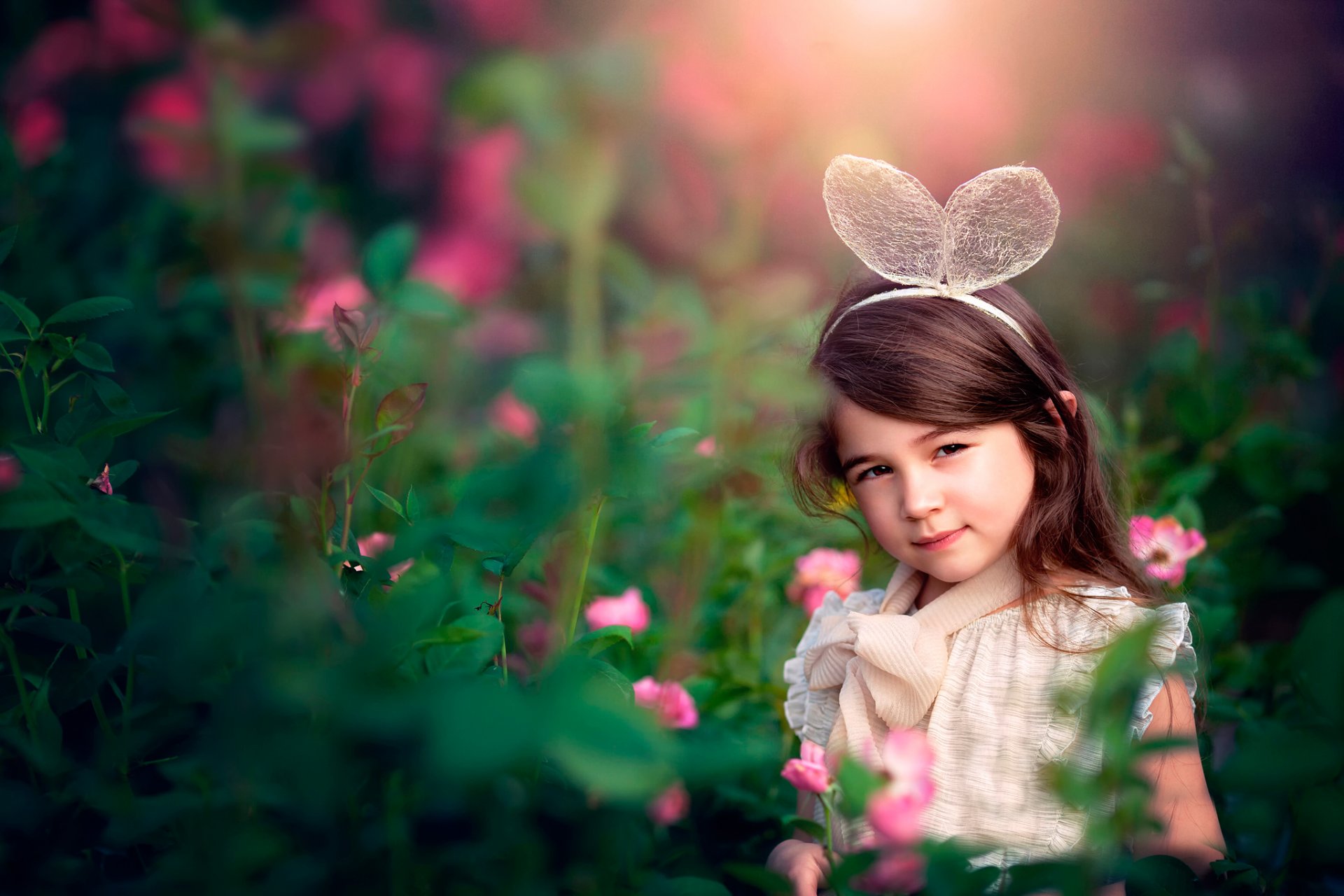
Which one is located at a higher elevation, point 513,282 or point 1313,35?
point 1313,35

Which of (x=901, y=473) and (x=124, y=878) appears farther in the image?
(x=901, y=473)

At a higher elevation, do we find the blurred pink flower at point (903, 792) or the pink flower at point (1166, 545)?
the blurred pink flower at point (903, 792)

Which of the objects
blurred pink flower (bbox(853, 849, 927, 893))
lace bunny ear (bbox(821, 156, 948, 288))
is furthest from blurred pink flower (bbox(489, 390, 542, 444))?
blurred pink flower (bbox(853, 849, 927, 893))

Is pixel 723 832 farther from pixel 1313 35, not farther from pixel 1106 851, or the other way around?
pixel 1313 35

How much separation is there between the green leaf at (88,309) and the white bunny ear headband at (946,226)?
0.73m

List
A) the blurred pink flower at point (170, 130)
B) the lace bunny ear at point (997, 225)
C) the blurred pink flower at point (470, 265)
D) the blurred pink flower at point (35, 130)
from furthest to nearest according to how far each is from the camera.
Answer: the blurred pink flower at point (470, 265)
the blurred pink flower at point (35, 130)
the lace bunny ear at point (997, 225)
the blurred pink flower at point (170, 130)

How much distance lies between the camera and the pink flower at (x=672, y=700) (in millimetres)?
916

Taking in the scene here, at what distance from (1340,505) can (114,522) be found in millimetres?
1914

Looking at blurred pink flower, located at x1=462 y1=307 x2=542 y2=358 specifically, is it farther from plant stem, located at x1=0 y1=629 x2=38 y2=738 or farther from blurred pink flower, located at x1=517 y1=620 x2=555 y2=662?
plant stem, located at x1=0 y1=629 x2=38 y2=738

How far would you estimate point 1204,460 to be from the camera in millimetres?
1792

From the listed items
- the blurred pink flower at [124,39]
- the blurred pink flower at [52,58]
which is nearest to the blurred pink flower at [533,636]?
the blurred pink flower at [124,39]

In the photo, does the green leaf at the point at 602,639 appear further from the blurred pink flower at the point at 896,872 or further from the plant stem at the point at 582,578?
the blurred pink flower at the point at 896,872

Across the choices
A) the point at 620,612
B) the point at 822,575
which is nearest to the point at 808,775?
the point at 620,612

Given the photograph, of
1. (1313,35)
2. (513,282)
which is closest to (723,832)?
(513,282)
